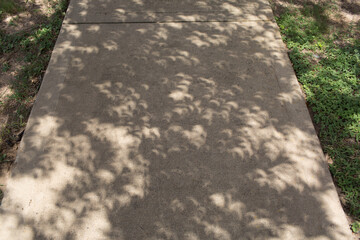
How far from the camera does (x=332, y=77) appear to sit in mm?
4023

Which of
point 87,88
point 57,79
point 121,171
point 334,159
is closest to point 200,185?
point 121,171

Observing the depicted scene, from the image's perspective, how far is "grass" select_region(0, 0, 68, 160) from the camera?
362cm

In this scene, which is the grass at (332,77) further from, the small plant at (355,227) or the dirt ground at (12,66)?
the dirt ground at (12,66)

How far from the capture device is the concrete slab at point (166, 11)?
15.3ft

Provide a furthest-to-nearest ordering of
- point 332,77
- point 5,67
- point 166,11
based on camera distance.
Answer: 1. point 166,11
2. point 5,67
3. point 332,77

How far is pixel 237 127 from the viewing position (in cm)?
348

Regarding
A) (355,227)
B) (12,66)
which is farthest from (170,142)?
(12,66)

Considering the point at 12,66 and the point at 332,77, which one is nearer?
the point at 332,77

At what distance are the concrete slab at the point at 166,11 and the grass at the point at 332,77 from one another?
1.79ft

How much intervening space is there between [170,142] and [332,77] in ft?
8.46

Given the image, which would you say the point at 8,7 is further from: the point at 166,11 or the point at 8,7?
the point at 166,11

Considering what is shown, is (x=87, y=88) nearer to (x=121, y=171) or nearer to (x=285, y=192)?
(x=121, y=171)

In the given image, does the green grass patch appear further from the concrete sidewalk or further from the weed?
the concrete sidewalk

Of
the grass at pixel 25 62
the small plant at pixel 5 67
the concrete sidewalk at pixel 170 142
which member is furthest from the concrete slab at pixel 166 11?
the small plant at pixel 5 67
